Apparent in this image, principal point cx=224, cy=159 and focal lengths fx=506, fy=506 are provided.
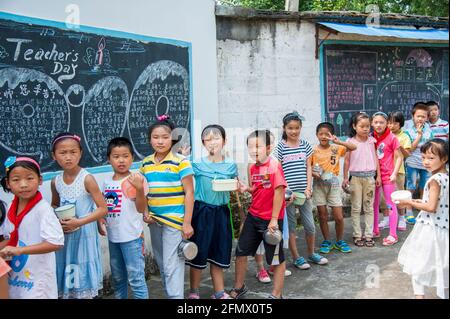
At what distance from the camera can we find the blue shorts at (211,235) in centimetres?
401

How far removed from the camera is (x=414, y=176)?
676cm

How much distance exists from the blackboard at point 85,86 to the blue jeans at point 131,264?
905mm

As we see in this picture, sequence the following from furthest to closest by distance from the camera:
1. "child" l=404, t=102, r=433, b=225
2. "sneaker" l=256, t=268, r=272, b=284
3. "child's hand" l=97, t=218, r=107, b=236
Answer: "child" l=404, t=102, r=433, b=225 < "sneaker" l=256, t=268, r=272, b=284 < "child's hand" l=97, t=218, r=107, b=236

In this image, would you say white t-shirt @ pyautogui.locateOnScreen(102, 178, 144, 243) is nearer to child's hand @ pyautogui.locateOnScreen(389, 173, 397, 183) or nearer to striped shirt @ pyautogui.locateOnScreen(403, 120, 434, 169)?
child's hand @ pyautogui.locateOnScreen(389, 173, 397, 183)

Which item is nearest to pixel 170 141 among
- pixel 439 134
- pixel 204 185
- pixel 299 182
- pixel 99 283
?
pixel 204 185

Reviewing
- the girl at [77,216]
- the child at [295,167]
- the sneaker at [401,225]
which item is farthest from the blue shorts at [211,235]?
the sneaker at [401,225]

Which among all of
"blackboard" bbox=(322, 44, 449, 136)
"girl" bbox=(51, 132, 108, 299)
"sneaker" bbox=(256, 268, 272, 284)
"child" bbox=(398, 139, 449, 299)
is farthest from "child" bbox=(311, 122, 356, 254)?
"girl" bbox=(51, 132, 108, 299)

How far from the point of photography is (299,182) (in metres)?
4.90

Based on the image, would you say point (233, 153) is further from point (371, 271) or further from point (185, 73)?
point (371, 271)

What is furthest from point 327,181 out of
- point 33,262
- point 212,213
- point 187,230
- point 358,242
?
point 33,262

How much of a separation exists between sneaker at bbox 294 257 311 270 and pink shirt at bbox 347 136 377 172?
1257 millimetres

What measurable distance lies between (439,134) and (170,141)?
4.20m

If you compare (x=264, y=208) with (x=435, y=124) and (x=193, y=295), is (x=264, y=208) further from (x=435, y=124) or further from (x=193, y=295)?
(x=435, y=124)

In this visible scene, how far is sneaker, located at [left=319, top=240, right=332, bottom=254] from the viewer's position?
17.8ft
